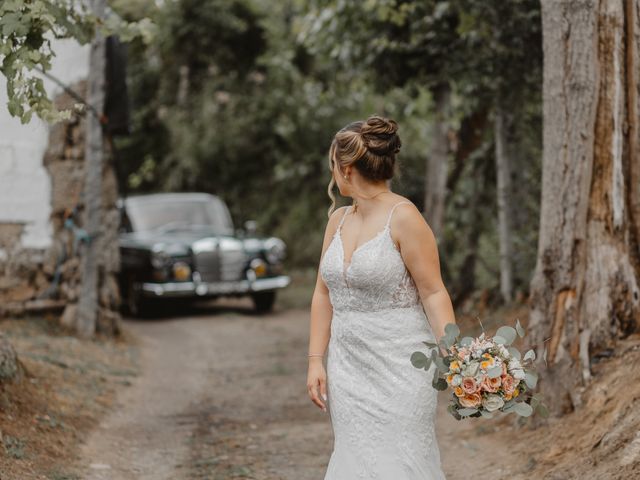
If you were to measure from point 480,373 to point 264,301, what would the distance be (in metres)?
11.2

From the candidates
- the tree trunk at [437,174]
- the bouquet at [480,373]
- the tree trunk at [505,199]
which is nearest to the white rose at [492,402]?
the bouquet at [480,373]

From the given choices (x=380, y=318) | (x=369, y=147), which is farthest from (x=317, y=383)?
(x=369, y=147)

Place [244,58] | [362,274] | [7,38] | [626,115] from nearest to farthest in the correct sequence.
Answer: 1. [362,274]
2. [7,38]
3. [626,115]
4. [244,58]

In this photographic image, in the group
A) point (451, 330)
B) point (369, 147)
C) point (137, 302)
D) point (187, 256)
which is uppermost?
point (369, 147)

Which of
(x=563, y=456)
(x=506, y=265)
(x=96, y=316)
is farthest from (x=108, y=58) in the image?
(x=563, y=456)

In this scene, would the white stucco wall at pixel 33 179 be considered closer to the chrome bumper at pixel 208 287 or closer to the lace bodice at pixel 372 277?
the chrome bumper at pixel 208 287

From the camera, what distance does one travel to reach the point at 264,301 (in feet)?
46.9

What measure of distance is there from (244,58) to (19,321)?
45.5 feet

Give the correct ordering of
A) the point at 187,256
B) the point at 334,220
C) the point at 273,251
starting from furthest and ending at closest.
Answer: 1. the point at 273,251
2. the point at 187,256
3. the point at 334,220

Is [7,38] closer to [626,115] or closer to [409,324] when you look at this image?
[409,324]

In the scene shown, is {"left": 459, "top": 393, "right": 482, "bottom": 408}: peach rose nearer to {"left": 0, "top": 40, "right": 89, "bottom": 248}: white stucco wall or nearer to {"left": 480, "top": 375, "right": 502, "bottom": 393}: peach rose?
{"left": 480, "top": 375, "right": 502, "bottom": 393}: peach rose

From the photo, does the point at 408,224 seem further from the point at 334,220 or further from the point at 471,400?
the point at 471,400

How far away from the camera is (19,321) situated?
9.93 metres

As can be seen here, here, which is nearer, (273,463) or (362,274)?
(362,274)
